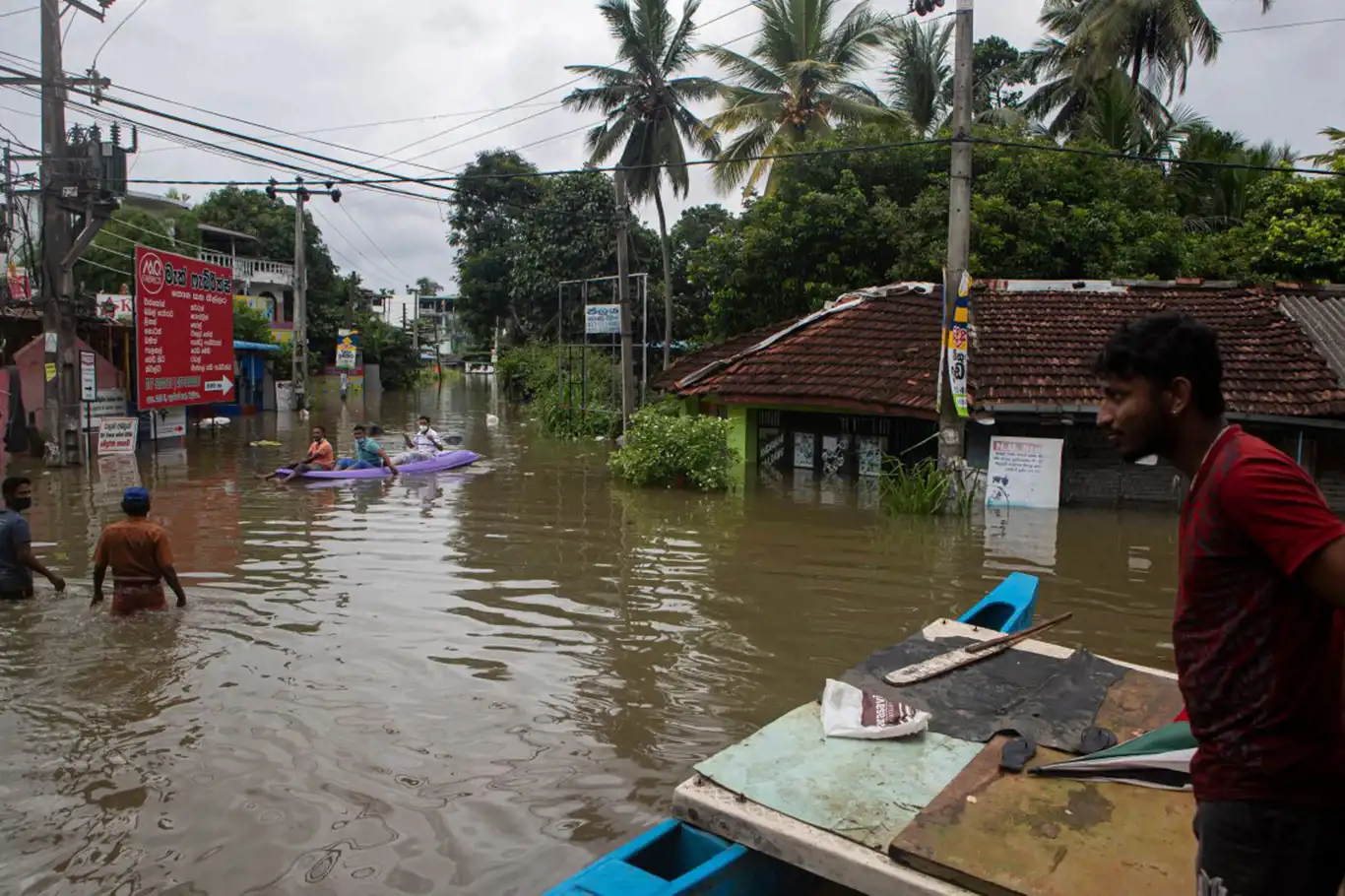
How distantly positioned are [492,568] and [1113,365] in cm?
949

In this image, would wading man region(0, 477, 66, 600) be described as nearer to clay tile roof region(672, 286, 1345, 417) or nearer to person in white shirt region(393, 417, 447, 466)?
person in white shirt region(393, 417, 447, 466)

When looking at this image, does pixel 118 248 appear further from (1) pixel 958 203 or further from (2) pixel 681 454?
(1) pixel 958 203

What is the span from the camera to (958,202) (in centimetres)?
1436

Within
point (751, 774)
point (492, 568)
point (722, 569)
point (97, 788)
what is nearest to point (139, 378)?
point (492, 568)

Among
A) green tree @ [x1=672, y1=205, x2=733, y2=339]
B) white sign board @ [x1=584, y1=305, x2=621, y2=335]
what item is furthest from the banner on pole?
green tree @ [x1=672, y1=205, x2=733, y2=339]

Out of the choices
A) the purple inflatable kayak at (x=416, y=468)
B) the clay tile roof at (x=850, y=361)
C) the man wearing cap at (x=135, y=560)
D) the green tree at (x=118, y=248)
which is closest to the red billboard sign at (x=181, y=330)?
the purple inflatable kayak at (x=416, y=468)

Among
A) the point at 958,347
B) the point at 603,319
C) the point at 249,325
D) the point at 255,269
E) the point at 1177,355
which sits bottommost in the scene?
the point at 1177,355

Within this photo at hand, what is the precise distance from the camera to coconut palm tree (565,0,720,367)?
27125 mm

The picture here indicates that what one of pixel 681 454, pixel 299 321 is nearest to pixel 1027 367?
pixel 681 454

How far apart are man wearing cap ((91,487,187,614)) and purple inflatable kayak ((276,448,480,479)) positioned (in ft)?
31.2

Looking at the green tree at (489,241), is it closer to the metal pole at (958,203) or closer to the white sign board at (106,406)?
the white sign board at (106,406)

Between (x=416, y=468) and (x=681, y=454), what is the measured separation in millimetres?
5731

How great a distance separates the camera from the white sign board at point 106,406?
21391mm

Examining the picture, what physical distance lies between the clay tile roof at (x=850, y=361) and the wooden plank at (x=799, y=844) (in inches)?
472
